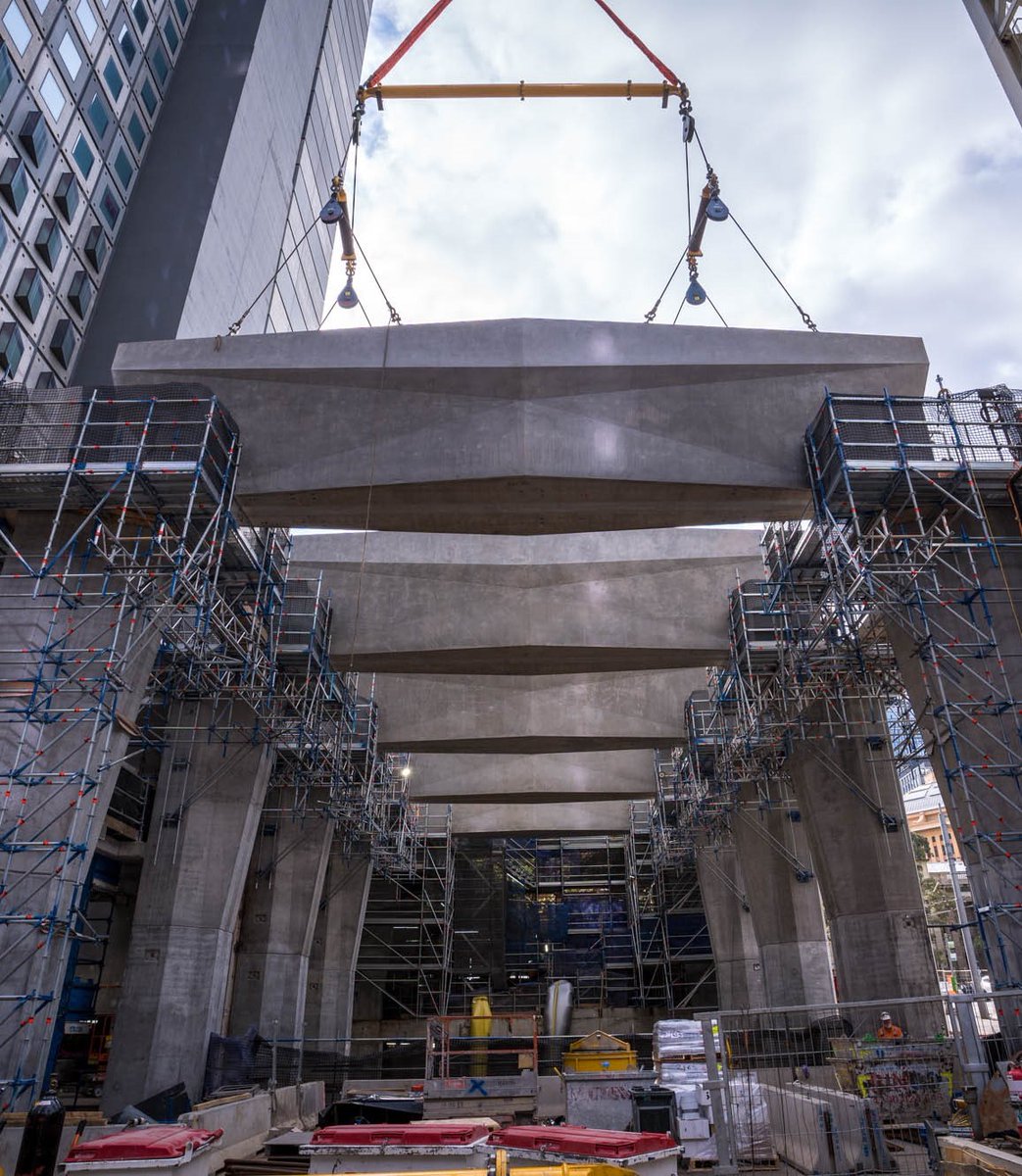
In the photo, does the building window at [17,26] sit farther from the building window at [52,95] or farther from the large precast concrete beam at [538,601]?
the large precast concrete beam at [538,601]

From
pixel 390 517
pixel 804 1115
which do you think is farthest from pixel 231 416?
pixel 804 1115

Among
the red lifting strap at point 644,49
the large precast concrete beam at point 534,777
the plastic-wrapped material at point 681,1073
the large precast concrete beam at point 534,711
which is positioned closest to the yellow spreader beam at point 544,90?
the red lifting strap at point 644,49

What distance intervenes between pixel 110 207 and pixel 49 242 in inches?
172

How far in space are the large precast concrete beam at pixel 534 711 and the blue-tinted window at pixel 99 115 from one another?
58.2 ft

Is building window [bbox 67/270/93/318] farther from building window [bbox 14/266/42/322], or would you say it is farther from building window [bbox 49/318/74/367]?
building window [bbox 14/266/42/322]

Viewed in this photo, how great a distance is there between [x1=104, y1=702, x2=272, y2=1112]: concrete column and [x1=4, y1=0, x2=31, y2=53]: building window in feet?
51.3

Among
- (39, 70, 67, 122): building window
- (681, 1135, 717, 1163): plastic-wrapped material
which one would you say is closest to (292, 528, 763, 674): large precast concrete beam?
(681, 1135, 717, 1163): plastic-wrapped material

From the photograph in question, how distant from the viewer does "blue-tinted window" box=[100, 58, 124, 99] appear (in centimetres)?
2539

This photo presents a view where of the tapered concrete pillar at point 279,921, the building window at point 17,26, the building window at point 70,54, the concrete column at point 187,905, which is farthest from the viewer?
the tapered concrete pillar at point 279,921

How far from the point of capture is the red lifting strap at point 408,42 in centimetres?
2489

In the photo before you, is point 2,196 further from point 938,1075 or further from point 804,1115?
point 938,1075

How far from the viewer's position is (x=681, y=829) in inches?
1291

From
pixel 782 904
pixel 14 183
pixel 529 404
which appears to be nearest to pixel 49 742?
pixel 529 404

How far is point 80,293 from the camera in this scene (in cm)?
2403
